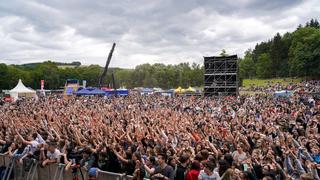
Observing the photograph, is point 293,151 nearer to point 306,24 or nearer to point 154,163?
point 154,163

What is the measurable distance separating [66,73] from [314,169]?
417 feet

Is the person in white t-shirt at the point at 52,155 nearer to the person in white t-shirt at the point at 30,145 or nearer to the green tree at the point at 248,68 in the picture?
the person in white t-shirt at the point at 30,145

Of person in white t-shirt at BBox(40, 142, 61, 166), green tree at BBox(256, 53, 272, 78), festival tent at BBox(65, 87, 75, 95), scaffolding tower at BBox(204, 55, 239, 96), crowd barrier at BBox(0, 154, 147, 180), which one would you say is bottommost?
crowd barrier at BBox(0, 154, 147, 180)

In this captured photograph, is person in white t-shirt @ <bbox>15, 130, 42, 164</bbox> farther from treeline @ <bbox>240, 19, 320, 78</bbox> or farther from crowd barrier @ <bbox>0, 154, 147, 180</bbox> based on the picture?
treeline @ <bbox>240, 19, 320, 78</bbox>

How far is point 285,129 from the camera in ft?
48.3

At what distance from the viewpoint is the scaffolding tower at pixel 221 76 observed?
1358 inches

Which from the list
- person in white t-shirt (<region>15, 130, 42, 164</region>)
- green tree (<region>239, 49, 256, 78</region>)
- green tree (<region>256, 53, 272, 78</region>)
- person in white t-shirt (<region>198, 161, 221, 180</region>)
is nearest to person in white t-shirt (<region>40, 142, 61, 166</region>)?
person in white t-shirt (<region>15, 130, 42, 164</region>)

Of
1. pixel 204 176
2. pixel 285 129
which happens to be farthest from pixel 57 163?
pixel 285 129

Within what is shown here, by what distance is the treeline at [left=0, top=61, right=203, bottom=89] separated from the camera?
112438mm

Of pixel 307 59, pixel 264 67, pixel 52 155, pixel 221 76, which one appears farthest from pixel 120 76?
pixel 52 155

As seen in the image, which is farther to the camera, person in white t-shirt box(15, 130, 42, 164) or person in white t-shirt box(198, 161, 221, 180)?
person in white t-shirt box(15, 130, 42, 164)

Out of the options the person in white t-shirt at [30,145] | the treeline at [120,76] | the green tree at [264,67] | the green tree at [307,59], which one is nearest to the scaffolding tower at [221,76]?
the person in white t-shirt at [30,145]

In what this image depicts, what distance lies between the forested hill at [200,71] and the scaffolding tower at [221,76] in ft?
205

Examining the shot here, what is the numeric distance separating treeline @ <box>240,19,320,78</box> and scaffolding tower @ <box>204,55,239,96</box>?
60.9 metres
